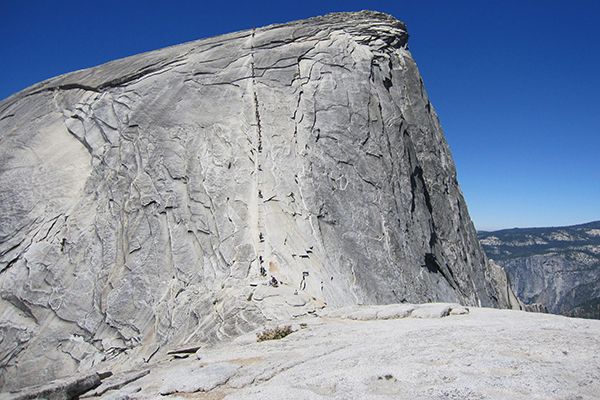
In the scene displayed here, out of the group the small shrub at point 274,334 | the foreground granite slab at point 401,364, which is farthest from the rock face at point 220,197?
the foreground granite slab at point 401,364

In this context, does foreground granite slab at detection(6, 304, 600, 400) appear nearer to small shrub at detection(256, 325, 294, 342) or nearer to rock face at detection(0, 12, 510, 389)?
small shrub at detection(256, 325, 294, 342)

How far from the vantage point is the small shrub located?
9.12m

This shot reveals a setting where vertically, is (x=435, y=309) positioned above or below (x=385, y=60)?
below

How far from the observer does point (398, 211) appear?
18.2 m

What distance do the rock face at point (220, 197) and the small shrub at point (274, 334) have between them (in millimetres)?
1709

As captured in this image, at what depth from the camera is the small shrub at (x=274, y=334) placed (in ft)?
29.9

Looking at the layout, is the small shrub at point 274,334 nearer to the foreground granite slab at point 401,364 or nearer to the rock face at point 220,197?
the foreground granite slab at point 401,364

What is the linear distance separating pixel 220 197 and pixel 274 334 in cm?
845

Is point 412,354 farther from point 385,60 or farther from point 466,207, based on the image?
point 466,207

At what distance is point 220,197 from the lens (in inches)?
648

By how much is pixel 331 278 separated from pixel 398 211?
5557 millimetres

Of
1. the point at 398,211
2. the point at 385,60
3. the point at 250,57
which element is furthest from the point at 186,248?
the point at 385,60

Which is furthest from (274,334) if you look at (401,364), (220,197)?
(220,197)

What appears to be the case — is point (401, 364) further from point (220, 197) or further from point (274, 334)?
point (220, 197)
